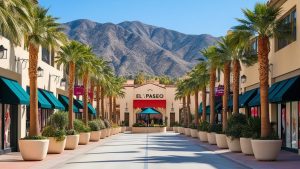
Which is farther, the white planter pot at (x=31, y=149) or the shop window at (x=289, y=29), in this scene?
the shop window at (x=289, y=29)

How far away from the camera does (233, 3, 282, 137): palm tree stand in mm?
27688

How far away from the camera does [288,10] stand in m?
33.0

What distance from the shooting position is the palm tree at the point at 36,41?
89.1 feet

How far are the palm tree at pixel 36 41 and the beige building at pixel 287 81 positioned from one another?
Answer: 13018 millimetres

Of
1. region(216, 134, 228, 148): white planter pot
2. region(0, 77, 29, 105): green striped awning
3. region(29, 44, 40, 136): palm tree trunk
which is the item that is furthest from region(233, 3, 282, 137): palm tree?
region(0, 77, 29, 105): green striped awning

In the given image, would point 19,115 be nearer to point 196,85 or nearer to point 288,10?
point 288,10

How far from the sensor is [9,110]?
104 feet

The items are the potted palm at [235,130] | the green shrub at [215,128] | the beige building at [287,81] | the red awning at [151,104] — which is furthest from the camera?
the red awning at [151,104]

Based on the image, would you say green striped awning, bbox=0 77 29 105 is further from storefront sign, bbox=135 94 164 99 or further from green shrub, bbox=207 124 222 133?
storefront sign, bbox=135 94 164 99

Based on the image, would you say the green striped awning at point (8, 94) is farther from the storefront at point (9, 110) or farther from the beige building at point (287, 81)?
the beige building at point (287, 81)

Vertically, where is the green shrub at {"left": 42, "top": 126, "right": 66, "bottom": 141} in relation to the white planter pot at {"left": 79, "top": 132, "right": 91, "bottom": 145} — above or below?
above

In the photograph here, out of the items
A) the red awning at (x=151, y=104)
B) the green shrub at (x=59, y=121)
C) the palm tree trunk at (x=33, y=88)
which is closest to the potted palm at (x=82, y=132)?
the green shrub at (x=59, y=121)

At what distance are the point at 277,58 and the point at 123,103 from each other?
69.5 metres

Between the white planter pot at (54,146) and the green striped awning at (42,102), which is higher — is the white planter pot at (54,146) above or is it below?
below
